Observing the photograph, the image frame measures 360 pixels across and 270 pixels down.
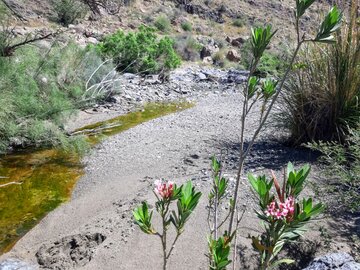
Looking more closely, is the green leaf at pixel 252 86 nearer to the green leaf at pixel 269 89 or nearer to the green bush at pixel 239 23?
the green leaf at pixel 269 89

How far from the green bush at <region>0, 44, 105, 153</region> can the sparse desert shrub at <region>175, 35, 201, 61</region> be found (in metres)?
13.9

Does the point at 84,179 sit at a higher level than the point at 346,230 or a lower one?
lower

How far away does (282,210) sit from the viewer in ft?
4.81

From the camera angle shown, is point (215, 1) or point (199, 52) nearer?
point (199, 52)

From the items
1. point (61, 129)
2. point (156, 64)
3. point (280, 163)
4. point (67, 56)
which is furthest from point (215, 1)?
point (280, 163)

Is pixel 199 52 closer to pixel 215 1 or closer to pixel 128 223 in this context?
pixel 215 1

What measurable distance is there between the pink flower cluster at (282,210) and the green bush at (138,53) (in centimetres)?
1362

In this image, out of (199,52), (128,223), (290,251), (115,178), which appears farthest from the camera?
(199,52)

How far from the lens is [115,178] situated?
21.5 ft

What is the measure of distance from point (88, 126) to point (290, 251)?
6894 mm

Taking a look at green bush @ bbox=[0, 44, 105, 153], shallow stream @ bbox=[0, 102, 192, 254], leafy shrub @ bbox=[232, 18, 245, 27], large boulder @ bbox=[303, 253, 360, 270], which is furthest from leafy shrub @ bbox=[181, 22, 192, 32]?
large boulder @ bbox=[303, 253, 360, 270]

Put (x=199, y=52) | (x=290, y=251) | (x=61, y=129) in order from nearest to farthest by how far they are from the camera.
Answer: (x=290, y=251)
(x=61, y=129)
(x=199, y=52)

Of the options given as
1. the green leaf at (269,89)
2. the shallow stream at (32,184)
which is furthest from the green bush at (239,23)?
the green leaf at (269,89)

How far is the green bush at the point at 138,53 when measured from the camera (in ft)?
49.9
